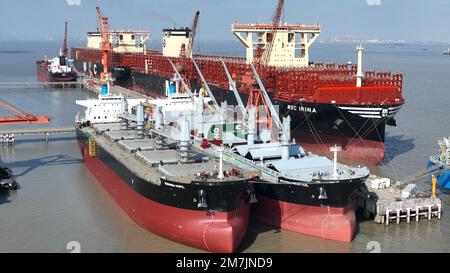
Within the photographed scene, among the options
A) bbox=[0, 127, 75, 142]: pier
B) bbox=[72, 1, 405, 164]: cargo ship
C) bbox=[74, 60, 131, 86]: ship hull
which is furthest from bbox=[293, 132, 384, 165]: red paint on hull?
bbox=[74, 60, 131, 86]: ship hull

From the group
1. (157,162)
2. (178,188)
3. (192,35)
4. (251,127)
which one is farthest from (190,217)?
(192,35)

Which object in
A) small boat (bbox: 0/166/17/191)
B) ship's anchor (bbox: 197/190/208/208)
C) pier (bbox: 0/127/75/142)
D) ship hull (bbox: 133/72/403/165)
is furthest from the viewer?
pier (bbox: 0/127/75/142)

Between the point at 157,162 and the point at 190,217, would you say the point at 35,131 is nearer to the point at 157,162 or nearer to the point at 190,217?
the point at 157,162

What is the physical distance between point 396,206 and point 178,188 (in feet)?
25.9

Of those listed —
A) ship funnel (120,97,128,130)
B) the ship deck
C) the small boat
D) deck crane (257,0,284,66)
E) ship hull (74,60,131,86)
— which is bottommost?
the small boat

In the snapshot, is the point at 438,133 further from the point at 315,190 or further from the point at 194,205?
the point at 194,205

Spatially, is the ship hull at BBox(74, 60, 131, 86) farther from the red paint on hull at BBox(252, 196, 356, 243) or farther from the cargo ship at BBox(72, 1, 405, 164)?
the red paint on hull at BBox(252, 196, 356, 243)

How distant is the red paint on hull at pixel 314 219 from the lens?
59.1 feet

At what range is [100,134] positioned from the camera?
29.3 metres

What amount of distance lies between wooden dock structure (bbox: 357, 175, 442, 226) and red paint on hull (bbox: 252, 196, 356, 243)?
1.69 meters

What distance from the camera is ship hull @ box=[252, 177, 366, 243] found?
17.9 meters

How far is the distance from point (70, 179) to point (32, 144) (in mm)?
9111

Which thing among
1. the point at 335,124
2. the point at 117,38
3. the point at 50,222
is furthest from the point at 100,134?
the point at 117,38

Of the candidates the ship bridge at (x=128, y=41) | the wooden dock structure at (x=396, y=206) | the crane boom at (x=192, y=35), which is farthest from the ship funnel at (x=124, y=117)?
the ship bridge at (x=128, y=41)
